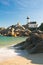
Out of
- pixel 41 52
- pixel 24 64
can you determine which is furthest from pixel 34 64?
pixel 41 52

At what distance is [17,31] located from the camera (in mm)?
86812

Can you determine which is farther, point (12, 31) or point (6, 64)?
point (12, 31)

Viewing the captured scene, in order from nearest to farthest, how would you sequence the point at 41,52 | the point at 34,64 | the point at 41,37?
the point at 34,64
the point at 41,52
the point at 41,37

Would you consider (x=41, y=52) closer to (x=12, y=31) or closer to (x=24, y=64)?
(x=24, y=64)

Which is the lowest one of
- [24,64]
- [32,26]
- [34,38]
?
[24,64]

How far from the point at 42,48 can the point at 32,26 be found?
86135mm

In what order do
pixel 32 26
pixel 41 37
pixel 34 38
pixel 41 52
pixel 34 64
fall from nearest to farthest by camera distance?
pixel 34 64 → pixel 41 52 → pixel 41 37 → pixel 34 38 → pixel 32 26

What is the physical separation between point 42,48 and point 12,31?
7192 cm

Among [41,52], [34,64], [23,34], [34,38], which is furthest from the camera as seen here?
[23,34]

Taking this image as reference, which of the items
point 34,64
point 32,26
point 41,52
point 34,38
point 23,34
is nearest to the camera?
point 34,64

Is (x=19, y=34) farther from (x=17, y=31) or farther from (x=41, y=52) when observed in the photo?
(x=41, y=52)

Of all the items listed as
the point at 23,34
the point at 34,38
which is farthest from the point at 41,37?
the point at 23,34

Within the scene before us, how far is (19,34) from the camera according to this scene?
84.8m

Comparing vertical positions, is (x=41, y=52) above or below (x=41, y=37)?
below
